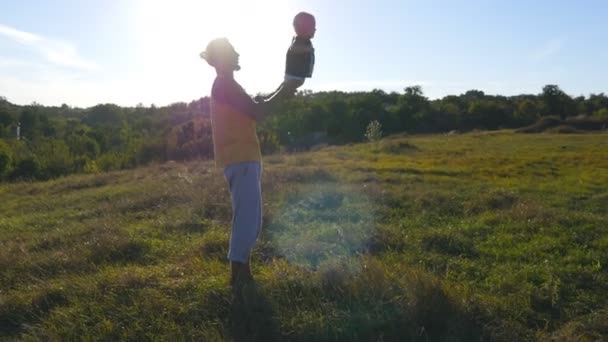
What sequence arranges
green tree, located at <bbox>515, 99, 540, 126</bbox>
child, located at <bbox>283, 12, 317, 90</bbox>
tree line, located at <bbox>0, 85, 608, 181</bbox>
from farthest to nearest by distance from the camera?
green tree, located at <bbox>515, 99, 540, 126</bbox> < tree line, located at <bbox>0, 85, 608, 181</bbox> < child, located at <bbox>283, 12, 317, 90</bbox>

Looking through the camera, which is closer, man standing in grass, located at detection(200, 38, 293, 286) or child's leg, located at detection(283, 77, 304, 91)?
child's leg, located at detection(283, 77, 304, 91)

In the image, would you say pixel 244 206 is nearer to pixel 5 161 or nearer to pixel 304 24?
pixel 304 24

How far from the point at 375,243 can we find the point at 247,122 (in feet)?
7.27

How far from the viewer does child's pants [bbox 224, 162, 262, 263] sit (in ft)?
12.4

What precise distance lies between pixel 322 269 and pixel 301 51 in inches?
62.2

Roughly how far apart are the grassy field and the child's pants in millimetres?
319

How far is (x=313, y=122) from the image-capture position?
188 feet

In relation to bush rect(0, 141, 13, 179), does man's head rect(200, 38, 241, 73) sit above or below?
above

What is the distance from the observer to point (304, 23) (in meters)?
3.34

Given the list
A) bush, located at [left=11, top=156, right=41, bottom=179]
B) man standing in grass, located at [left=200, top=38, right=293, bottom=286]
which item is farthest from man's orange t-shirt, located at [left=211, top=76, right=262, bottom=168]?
bush, located at [left=11, top=156, right=41, bottom=179]

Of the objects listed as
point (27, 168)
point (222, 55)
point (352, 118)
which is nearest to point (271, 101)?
point (222, 55)

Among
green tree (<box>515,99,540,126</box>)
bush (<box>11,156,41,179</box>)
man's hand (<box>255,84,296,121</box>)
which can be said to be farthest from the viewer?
green tree (<box>515,99,540,126</box>)

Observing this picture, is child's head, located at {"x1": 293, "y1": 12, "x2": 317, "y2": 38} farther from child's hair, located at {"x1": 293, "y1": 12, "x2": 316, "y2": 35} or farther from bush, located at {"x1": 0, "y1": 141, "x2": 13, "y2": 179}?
bush, located at {"x1": 0, "y1": 141, "x2": 13, "y2": 179}

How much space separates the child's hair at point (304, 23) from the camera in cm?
334
